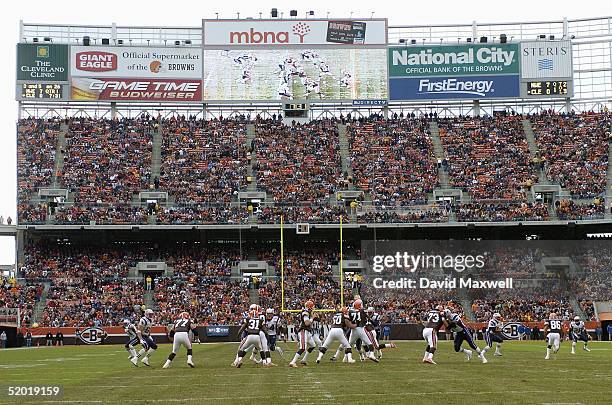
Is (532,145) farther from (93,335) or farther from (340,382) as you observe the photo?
(340,382)

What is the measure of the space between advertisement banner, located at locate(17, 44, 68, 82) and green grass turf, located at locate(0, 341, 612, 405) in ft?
133

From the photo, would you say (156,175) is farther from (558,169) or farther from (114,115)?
(558,169)

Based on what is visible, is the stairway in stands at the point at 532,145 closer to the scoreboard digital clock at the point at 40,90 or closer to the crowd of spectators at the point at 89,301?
the crowd of spectators at the point at 89,301

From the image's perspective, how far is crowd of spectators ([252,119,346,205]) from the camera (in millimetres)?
62562

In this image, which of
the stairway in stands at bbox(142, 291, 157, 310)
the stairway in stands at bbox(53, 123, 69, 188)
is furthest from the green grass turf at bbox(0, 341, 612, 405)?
the stairway in stands at bbox(53, 123, 69, 188)

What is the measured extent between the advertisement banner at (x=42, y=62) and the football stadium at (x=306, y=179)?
14cm

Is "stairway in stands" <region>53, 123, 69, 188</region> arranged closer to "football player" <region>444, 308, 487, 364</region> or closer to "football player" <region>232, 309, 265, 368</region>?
"football player" <region>232, 309, 265, 368</region>

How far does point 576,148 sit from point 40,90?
125 ft

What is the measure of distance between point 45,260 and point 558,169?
114 ft

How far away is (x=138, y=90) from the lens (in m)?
67.6

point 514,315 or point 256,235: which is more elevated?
point 256,235

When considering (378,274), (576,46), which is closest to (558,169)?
(576,46)

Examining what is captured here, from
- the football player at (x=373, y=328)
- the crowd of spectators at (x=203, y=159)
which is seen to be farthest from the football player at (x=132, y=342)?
the crowd of spectators at (x=203, y=159)

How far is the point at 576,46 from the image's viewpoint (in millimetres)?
68625
